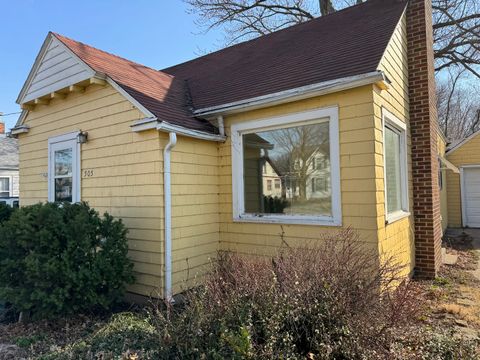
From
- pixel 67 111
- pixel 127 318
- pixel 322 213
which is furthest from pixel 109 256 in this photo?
pixel 67 111

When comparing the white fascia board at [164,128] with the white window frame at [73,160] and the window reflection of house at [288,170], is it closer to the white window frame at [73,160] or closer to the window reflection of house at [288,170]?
the window reflection of house at [288,170]

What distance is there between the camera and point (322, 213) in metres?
5.30

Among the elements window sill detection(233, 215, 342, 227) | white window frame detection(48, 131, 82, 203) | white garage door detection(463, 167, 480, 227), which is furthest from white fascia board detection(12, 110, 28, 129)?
white garage door detection(463, 167, 480, 227)

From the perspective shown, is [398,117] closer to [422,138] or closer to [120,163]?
[422,138]

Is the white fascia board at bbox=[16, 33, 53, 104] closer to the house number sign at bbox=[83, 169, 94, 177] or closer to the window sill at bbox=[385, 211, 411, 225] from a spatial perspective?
the house number sign at bbox=[83, 169, 94, 177]

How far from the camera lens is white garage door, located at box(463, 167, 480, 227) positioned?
14.3 m

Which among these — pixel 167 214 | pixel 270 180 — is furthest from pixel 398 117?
pixel 167 214

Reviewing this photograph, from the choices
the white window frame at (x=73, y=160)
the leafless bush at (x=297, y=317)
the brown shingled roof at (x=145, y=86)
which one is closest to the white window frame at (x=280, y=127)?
the brown shingled roof at (x=145, y=86)

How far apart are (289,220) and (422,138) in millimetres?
3394

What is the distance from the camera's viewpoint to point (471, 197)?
1434 cm

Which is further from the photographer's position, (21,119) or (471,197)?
(471,197)

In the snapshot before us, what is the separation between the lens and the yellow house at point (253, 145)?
16.5ft

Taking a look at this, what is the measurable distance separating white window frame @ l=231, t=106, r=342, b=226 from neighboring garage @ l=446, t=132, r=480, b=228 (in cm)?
1223

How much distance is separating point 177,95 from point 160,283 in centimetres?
383
